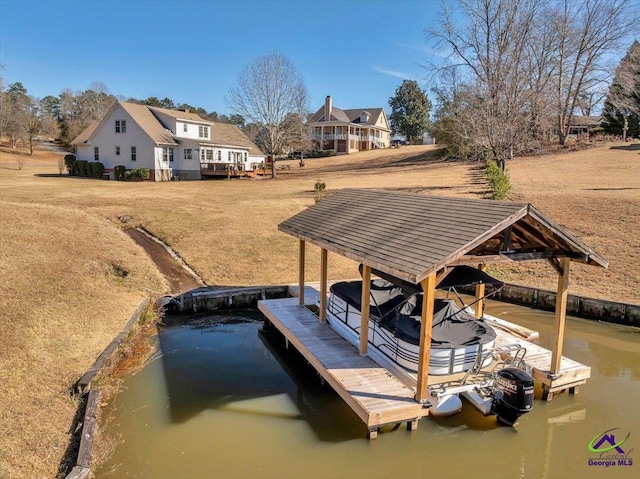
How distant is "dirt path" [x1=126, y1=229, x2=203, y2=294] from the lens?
50.3ft

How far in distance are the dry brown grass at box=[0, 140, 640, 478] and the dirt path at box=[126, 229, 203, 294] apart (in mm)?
507

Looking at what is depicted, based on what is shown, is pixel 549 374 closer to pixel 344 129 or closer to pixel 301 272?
pixel 301 272

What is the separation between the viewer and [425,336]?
7.22 meters

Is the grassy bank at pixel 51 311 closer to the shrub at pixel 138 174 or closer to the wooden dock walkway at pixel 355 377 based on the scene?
the wooden dock walkway at pixel 355 377

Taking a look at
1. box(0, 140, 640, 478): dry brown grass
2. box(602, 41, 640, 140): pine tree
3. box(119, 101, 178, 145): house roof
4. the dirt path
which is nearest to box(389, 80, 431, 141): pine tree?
box(602, 41, 640, 140): pine tree

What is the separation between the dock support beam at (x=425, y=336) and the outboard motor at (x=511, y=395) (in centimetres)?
132

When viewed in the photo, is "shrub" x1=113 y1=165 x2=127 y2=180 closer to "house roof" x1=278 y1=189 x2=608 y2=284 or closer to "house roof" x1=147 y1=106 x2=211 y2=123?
"house roof" x1=147 y1=106 x2=211 y2=123

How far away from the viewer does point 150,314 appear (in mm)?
12805

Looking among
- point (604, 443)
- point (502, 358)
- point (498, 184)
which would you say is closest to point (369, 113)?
point (498, 184)

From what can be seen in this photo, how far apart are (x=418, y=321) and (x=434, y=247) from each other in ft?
7.07

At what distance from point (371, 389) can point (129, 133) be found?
3726 centimetres

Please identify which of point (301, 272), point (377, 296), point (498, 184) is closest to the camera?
point (377, 296)

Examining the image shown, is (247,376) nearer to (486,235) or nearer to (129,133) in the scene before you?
(486,235)

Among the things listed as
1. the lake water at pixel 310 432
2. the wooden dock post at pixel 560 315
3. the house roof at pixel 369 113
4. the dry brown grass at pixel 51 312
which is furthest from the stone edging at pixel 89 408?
the house roof at pixel 369 113
